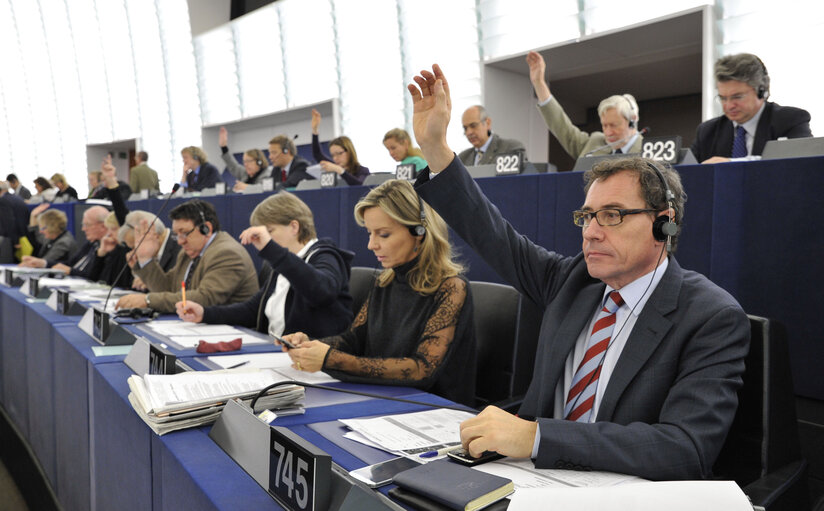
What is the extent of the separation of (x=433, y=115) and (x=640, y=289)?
0.57 m

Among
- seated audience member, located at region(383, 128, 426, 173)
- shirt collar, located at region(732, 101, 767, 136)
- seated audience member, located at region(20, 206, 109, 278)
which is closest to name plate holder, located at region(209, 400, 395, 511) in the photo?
shirt collar, located at region(732, 101, 767, 136)

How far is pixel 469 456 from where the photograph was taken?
99 centimetres

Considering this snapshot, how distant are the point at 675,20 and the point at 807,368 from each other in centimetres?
415

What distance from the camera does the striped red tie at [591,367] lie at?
48.9 inches

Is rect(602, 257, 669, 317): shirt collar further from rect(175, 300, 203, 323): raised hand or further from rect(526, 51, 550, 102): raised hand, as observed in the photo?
rect(526, 51, 550, 102): raised hand

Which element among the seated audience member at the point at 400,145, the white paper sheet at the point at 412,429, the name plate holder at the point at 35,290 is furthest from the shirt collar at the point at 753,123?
the name plate holder at the point at 35,290

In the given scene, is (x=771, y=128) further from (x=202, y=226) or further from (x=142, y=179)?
(x=142, y=179)

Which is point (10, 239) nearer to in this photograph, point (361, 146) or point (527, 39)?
point (361, 146)

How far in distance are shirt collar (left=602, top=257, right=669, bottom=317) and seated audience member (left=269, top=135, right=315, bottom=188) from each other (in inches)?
176

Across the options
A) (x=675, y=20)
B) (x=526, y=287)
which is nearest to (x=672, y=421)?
(x=526, y=287)

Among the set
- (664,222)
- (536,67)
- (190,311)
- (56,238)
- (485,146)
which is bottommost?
(190,311)

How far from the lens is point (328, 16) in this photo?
870 cm

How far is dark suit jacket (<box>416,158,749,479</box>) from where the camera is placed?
3.22 ft

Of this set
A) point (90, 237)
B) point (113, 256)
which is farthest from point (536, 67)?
point (90, 237)
